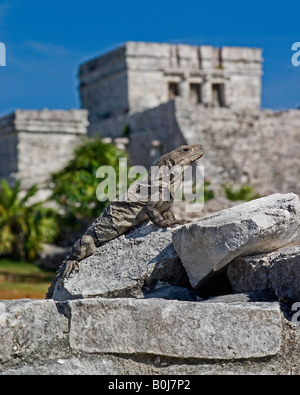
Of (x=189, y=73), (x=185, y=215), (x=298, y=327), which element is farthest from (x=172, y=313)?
(x=189, y=73)

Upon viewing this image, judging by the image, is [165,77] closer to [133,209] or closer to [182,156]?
[182,156]

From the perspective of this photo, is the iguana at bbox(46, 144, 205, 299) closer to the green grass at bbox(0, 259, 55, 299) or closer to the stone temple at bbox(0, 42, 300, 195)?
the green grass at bbox(0, 259, 55, 299)

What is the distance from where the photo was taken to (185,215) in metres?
15.8

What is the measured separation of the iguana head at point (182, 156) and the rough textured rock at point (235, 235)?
0.84m

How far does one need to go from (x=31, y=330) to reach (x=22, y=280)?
12051 millimetres

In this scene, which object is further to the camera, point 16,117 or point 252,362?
point 16,117

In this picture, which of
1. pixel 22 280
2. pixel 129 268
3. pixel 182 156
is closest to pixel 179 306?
pixel 129 268

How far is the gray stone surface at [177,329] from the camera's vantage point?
12.6 ft

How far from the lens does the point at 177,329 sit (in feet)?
12.7

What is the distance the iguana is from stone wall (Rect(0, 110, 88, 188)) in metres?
18.2

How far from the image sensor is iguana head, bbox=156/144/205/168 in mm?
5465

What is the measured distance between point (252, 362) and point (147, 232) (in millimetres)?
1596
